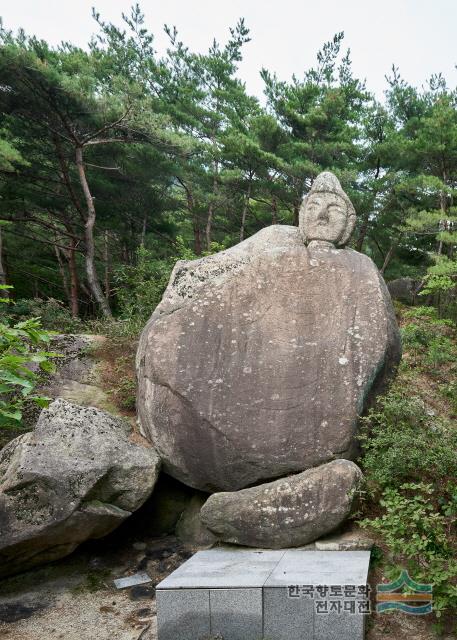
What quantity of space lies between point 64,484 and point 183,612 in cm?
169

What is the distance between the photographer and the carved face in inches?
241

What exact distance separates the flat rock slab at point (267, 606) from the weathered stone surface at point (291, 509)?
2.54 feet

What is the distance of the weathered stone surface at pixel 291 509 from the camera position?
4.57 metres

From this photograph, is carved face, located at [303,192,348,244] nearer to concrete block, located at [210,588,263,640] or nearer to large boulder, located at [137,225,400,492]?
large boulder, located at [137,225,400,492]

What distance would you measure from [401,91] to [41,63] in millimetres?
10081

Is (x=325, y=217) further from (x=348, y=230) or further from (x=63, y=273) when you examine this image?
(x=63, y=273)

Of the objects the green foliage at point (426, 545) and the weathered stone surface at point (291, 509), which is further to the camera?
the weathered stone surface at point (291, 509)

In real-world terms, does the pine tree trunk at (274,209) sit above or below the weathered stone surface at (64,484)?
above

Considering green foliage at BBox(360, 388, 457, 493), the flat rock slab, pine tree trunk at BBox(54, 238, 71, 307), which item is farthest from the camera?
pine tree trunk at BBox(54, 238, 71, 307)

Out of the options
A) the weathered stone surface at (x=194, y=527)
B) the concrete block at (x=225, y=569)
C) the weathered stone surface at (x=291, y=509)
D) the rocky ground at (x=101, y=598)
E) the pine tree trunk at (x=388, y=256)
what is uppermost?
the pine tree trunk at (x=388, y=256)

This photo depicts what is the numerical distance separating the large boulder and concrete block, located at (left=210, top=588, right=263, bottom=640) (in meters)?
1.69

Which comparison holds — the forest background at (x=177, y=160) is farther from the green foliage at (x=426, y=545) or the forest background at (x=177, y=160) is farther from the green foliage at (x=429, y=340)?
the green foliage at (x=426, y=545)

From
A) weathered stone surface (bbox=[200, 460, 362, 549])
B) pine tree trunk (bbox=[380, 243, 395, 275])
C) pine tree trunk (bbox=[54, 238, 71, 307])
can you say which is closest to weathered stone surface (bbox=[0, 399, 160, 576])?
weathered stone surface (bbox=[200, 460, 362, 549])

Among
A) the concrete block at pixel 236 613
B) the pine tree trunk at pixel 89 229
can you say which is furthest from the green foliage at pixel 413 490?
the pine tree trunk at pixel 89 229
